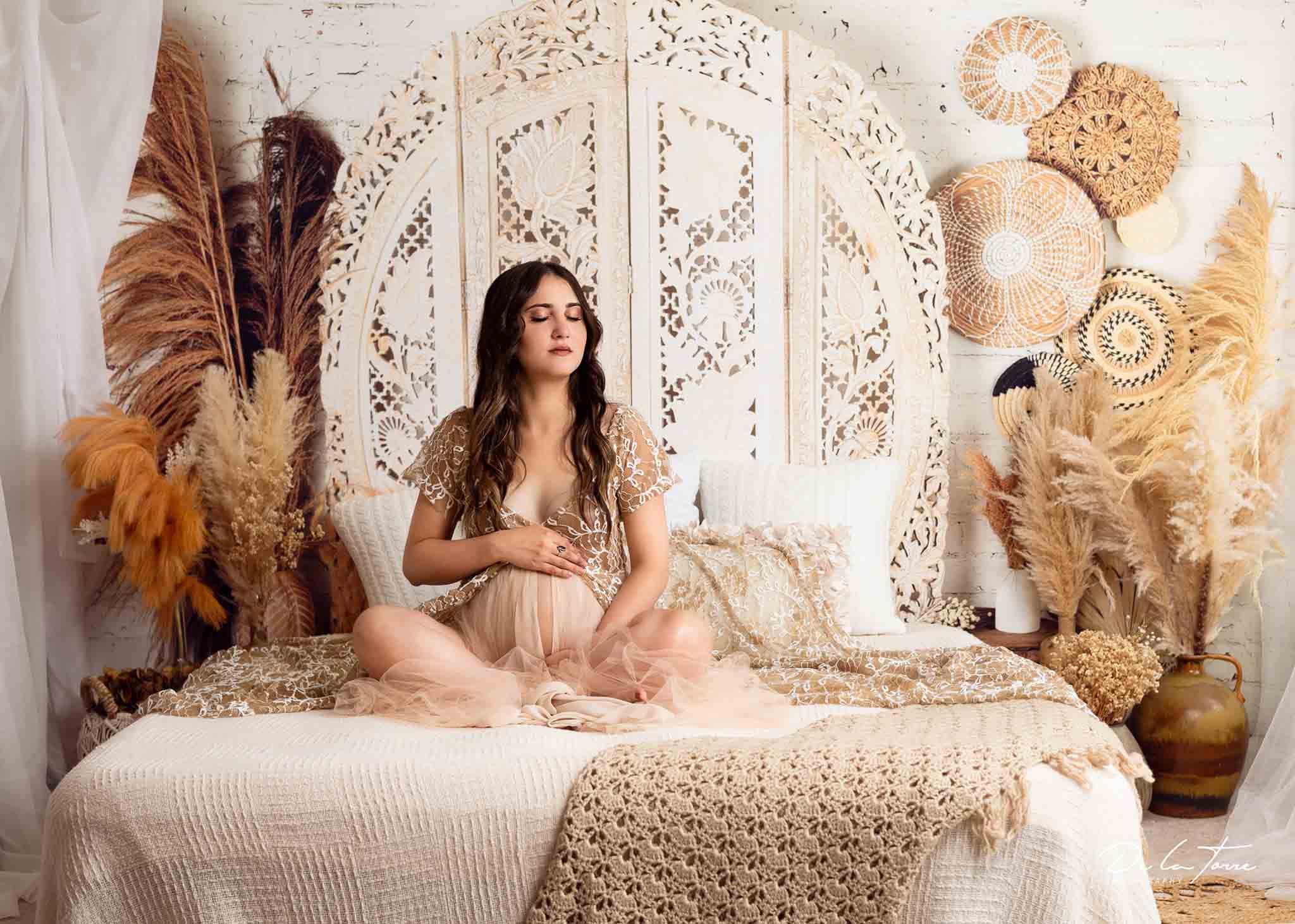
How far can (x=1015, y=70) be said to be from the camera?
10.4 feet

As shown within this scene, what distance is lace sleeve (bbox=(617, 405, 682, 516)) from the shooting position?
2.30m

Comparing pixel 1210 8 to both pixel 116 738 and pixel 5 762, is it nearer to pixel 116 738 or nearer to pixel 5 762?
pixel 116 738

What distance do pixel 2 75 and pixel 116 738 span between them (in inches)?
67.5

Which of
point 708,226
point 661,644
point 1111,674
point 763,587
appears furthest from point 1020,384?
point 661,644

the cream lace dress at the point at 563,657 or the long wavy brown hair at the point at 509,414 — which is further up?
the long wavy brown hair at the point at 509,414

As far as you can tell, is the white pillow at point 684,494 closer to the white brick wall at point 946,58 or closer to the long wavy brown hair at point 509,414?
the long wavy brown hair at point 509,414

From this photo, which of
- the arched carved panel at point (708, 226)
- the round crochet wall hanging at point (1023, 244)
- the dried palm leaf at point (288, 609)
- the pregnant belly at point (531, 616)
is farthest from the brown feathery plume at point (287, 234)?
the round crochet wall hanging at point (1023, 244)

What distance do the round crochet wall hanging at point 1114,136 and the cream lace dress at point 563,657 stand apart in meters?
1.73

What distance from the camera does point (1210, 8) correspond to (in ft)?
10.4

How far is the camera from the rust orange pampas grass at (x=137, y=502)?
2.71 metres

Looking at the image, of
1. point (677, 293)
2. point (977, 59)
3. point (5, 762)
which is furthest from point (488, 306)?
point (977, 59)

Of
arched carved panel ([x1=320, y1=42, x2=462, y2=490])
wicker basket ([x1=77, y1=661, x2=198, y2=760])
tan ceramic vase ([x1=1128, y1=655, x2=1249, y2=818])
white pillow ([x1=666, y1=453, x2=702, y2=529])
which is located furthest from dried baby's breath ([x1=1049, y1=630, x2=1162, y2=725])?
wicker basket ([x1=77, y1=661, x2=198, y2=760])

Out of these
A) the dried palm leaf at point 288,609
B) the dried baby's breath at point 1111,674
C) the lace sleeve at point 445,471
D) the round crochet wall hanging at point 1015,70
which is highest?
the round crochet wall hanging at point 1015,70

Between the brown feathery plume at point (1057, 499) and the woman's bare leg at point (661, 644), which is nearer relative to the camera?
Answer: the woman's bare leg at point (661, 644)
